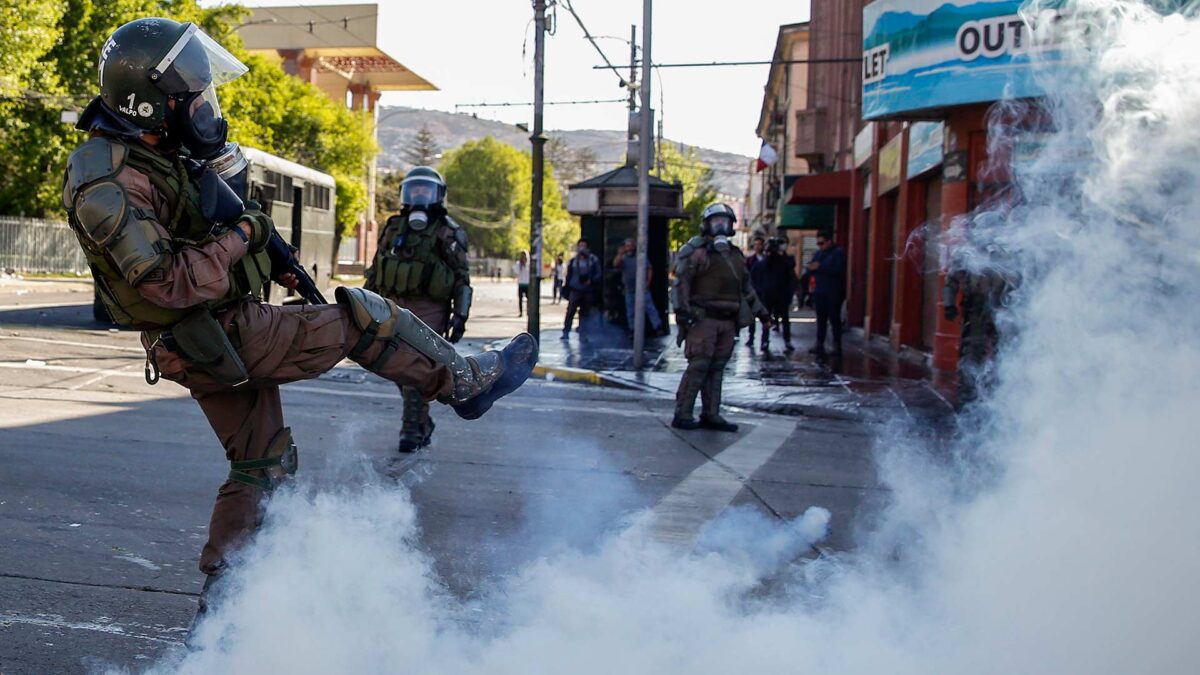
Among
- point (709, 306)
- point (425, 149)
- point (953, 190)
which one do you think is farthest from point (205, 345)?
point (425, 149)

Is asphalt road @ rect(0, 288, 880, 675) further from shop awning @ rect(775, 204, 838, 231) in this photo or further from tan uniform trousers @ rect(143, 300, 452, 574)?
shop awning @ rect(775, 204, 838, 231)

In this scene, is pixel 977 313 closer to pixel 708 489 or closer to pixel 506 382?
pixel 708 489

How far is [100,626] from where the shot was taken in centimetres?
368

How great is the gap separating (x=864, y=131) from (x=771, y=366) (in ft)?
33.4

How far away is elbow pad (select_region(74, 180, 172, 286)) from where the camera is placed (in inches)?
117

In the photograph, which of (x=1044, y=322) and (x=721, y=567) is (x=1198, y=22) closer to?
(x=1044, y=322)

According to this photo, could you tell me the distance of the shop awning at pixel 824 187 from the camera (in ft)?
82.5

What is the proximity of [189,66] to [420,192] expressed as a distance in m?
3.86

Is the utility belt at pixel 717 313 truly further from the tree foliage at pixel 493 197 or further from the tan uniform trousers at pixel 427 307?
the tree foliage at pixel 493 197

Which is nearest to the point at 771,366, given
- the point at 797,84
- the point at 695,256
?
the point at 695,256

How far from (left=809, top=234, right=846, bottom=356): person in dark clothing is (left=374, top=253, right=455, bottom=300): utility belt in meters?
9.59

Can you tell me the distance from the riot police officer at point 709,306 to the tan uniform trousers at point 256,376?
5.26 m

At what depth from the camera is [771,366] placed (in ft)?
47.1

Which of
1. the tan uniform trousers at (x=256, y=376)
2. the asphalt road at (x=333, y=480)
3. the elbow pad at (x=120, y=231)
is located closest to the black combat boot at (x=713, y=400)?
the asphalt road at (x=333, y=480)
